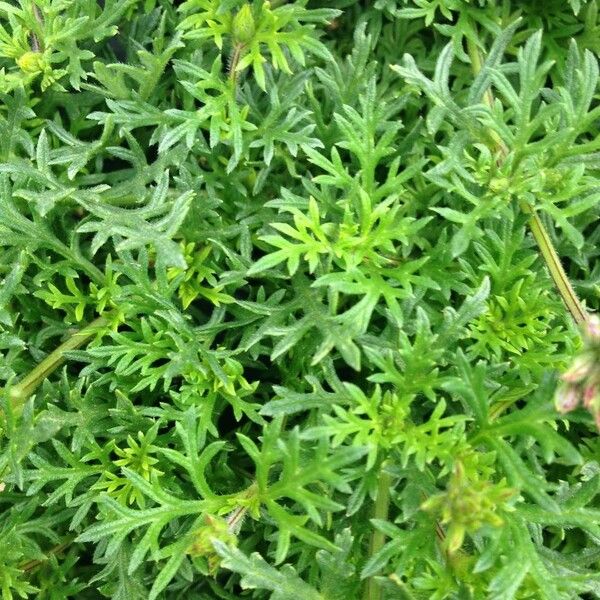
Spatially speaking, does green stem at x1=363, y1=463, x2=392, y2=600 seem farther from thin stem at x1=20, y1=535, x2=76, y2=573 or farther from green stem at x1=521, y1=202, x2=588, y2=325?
thin stem at x1=20, y1=535, x2=76, y2=573

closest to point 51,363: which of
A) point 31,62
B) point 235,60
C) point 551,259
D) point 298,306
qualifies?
point 298,306

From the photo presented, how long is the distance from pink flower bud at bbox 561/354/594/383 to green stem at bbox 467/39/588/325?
0.41 metres

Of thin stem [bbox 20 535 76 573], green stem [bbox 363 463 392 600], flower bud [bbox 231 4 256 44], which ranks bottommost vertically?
thin stem [bbox 20 535 76 573]

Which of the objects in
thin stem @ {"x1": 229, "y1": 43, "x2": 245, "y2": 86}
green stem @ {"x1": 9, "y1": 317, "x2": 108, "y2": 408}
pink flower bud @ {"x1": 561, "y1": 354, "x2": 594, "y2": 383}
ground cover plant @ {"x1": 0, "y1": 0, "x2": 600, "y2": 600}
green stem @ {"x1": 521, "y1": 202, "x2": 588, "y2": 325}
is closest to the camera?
pink flower bud @ {"x1": 561, "y1": 354, "x2": 594, "y2": 383}

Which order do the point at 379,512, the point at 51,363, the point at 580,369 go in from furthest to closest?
the point at 51,363 → the point at 379,512 → the point at 580,369

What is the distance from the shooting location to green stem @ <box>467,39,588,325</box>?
2010mm

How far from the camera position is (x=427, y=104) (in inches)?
97.8

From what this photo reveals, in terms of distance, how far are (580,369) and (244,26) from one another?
1219 millimetres

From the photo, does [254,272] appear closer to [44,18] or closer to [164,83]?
[164,83]

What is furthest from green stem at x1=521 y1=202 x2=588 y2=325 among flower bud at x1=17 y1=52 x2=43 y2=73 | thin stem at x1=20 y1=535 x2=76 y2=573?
thin stem at x1=20 y1=535 x2=76 y2=573

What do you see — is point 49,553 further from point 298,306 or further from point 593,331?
point 593,331

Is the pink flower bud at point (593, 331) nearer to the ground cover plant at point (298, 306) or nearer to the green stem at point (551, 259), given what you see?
the ground cover plant at point (298, 306)

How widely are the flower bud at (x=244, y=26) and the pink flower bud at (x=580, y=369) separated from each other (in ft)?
3.94

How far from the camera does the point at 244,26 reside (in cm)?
208
